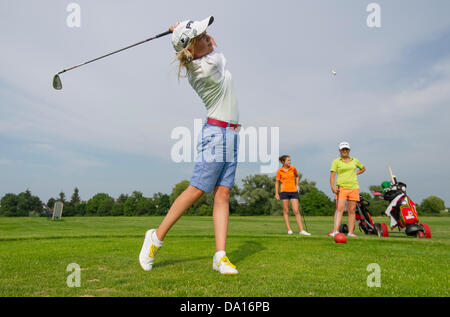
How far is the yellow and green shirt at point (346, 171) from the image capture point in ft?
23.8

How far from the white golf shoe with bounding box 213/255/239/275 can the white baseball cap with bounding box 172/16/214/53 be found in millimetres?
2008

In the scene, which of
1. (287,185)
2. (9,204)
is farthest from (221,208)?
(9,204)

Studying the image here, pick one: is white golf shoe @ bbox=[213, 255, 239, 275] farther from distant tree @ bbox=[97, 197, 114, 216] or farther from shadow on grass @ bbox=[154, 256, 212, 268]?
distant tree @ bbox=[97, 197, 114, 216]

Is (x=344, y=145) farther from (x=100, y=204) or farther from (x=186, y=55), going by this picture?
(x=100, y=204)

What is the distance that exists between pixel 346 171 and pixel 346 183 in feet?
0.92

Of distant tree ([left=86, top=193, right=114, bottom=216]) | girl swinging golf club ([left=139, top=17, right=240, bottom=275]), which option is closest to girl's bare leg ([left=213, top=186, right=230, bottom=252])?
girl swinging golf club ([left=139, top=17, right=240, bottom=275])

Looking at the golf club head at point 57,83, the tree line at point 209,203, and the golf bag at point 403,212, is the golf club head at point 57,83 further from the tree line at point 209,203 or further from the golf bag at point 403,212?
the tree line at point 209,203

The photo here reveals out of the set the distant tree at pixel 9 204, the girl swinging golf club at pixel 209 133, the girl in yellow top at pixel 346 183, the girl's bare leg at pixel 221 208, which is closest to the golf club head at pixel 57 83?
the girl swinging golf club at pixel 209 133

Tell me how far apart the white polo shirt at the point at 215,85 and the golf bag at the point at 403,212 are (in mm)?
5841

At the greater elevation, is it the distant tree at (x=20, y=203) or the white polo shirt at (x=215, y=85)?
the white polo shirt at (x=215, y=85)

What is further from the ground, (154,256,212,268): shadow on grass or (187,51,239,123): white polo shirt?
(187,51,239,123): white polo shirt

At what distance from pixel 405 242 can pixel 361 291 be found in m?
4.20

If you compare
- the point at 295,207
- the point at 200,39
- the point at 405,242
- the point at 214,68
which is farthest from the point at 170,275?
the point at 295,207

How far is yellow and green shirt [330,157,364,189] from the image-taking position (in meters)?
7.25
